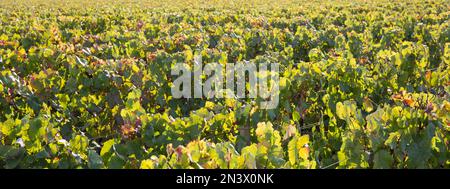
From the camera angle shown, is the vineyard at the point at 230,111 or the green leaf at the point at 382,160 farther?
the vineyard at the point at 230,111

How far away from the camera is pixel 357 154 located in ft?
7.11

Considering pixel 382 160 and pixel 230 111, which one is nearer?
pixel 382 160

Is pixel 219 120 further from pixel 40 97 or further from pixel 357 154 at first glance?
pixel 40 97

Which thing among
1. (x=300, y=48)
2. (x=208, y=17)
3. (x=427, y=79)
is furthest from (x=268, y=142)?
(x=208, y=17)

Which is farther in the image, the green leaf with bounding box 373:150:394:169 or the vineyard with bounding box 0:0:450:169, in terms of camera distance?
the vineyard with bounding box 0:0:450:169

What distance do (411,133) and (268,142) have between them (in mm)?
728

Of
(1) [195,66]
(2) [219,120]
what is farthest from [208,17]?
(2) [219,120]

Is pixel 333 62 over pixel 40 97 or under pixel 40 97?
over

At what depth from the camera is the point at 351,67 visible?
3.70 metres

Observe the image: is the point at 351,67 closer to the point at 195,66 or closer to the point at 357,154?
the point at 195,66

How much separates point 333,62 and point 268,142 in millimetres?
1905

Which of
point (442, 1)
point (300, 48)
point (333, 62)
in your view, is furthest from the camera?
point (442, 1)

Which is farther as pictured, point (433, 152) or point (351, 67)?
point (351, 67)
